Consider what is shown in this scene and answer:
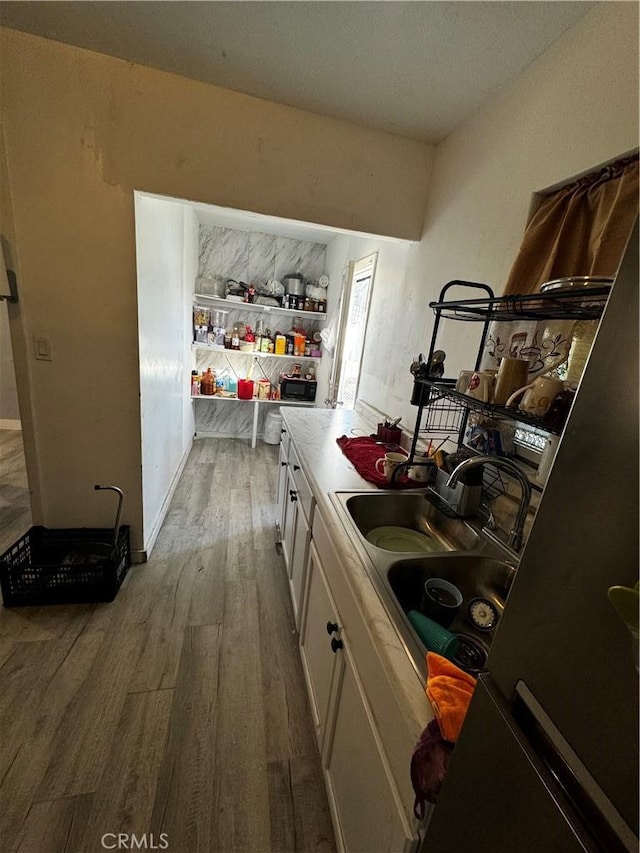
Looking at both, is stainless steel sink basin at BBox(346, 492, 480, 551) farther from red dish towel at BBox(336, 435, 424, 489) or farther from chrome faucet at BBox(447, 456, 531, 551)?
chrome faucet at BBox(447, 456, 531, 551)

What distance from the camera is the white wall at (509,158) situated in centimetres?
94

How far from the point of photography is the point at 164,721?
1.25 metres

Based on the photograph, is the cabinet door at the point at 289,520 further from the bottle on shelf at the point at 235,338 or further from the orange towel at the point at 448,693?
the bottle on shelf at the point at 235,338

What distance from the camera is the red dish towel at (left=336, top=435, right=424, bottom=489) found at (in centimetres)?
140

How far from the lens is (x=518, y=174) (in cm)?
125

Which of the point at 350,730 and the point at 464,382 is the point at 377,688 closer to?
the point at 350,730

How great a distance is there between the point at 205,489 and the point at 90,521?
113 cm

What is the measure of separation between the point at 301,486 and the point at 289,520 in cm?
39

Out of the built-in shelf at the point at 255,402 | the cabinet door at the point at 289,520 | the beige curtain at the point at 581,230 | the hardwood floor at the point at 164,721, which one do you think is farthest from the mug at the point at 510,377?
the built-in shelf at the point at 255,402

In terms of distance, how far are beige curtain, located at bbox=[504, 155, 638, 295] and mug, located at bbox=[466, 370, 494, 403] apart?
357 millimetres

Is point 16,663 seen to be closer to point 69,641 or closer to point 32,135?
point 69,641

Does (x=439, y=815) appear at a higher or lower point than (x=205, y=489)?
higher

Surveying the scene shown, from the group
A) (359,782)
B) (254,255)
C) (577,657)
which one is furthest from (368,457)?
(254,255)

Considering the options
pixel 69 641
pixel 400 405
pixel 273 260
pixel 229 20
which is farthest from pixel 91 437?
pixel 273 260
